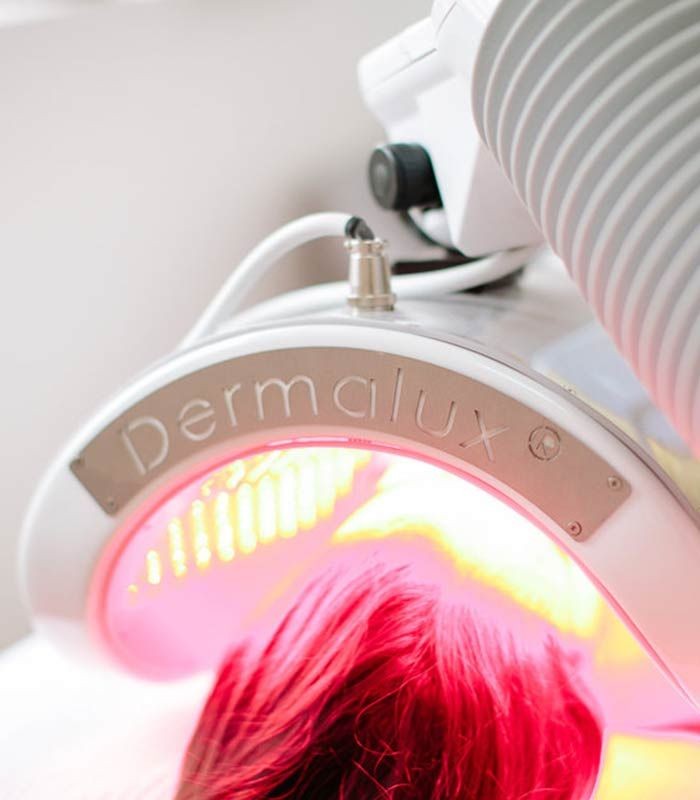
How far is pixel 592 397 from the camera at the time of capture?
0.73 meters

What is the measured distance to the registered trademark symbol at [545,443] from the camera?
1.89 feet

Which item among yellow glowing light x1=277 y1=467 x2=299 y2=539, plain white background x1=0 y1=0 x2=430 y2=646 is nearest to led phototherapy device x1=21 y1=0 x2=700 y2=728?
yellow glowing light x1=277 y1=467 x2=299 y2=539

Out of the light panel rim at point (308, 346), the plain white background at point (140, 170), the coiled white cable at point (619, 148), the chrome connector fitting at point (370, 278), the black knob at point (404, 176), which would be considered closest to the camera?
the coiled white cable at point (619, 148)

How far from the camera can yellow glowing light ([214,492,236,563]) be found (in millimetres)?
708

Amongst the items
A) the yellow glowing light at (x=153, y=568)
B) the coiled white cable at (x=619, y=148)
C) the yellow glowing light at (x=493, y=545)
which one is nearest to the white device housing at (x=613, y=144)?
the coiled white cable at (x=619, y=148)

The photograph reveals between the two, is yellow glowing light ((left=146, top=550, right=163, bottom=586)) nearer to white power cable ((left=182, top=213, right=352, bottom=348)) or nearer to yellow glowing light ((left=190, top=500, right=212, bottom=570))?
yellow glowing light ((left=190, top=500, right=212, bottom=570))

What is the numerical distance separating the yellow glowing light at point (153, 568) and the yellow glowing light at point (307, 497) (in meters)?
0.11

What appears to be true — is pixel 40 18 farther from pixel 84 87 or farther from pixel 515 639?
pixel 515 639

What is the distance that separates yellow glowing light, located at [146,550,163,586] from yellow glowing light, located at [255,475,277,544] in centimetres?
8

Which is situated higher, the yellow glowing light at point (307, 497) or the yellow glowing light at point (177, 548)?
the yellow glowing light at point (307, 497)

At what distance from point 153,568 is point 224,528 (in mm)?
65

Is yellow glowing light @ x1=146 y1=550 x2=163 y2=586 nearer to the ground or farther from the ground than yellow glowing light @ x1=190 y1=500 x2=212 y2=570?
nearer to the ground

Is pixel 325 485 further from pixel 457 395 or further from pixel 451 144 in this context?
pixel 451 144

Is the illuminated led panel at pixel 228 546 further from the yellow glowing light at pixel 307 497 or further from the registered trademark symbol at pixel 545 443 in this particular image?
the registered trademark symbol at pixel 545 443
